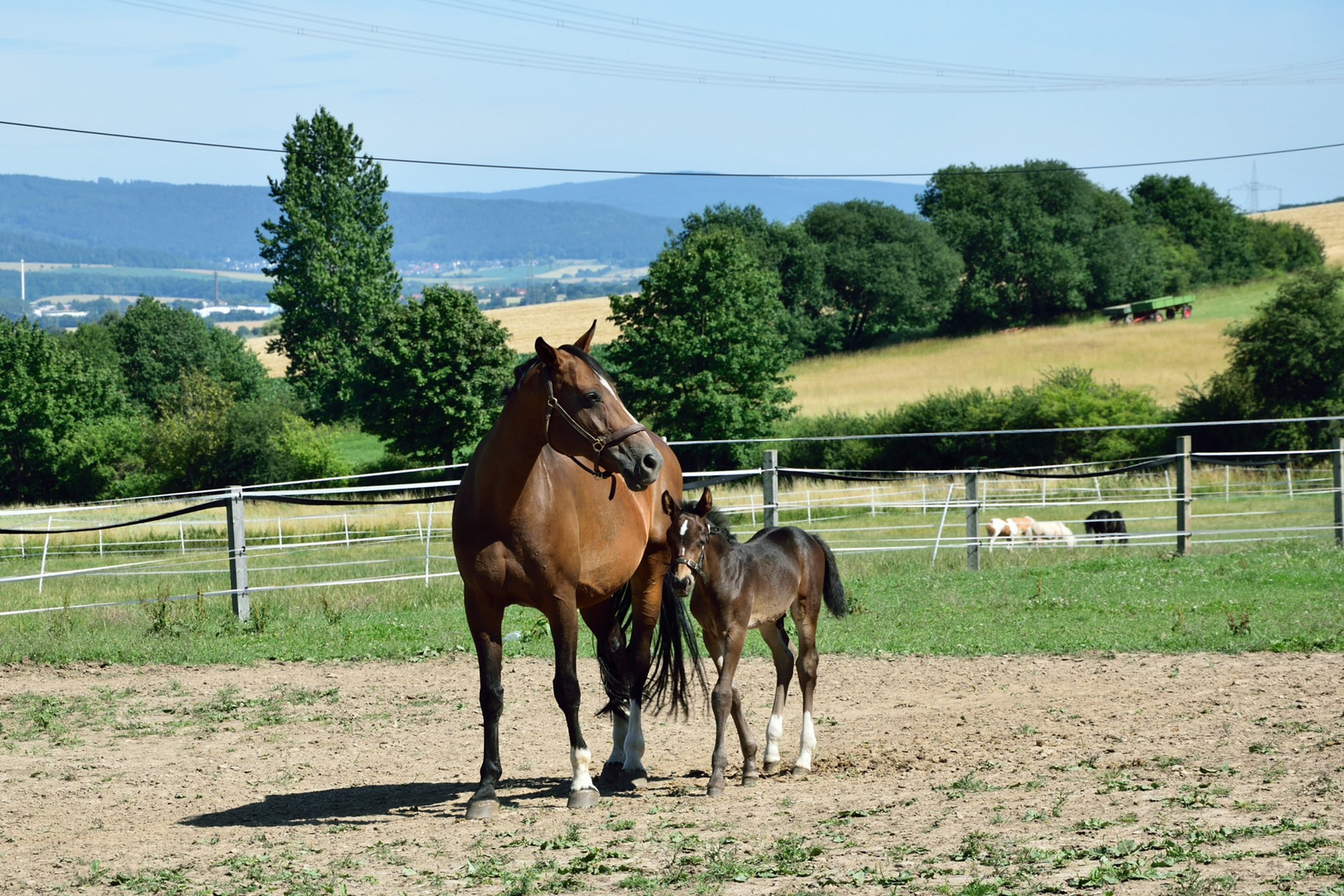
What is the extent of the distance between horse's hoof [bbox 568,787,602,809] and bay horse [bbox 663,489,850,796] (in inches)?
24.4

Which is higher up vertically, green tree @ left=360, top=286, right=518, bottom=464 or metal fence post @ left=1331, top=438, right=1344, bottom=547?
green tree @ left=360, top=286, right=518, bottom=464

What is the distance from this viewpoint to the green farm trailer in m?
70.1

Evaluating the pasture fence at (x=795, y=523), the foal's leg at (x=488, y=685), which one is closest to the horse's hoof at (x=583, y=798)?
the foal's leg at (x=488, y=685)

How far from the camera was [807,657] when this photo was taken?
7656mm

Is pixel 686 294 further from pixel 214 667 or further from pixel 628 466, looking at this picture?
pixel 628 466

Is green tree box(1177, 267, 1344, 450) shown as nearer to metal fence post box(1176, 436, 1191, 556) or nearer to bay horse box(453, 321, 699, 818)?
metal fence post box(1176, 436, 1191, 556)

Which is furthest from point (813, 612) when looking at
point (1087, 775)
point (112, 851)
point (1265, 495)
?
point (1265, 495)

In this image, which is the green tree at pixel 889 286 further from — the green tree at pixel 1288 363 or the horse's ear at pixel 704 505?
the horse's ear at pixel 704 505

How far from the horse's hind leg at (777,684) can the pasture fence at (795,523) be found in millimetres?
7217

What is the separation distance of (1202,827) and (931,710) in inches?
133

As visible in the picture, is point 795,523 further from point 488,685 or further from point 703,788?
point 488,685

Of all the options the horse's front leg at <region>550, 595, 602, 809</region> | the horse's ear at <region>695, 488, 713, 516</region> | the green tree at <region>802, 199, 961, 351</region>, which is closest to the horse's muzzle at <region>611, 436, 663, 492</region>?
the horse's front leg at <region>550, 595, 602, 809</region>

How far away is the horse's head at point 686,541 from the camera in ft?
21.7

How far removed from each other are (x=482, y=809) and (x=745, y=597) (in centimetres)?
187
